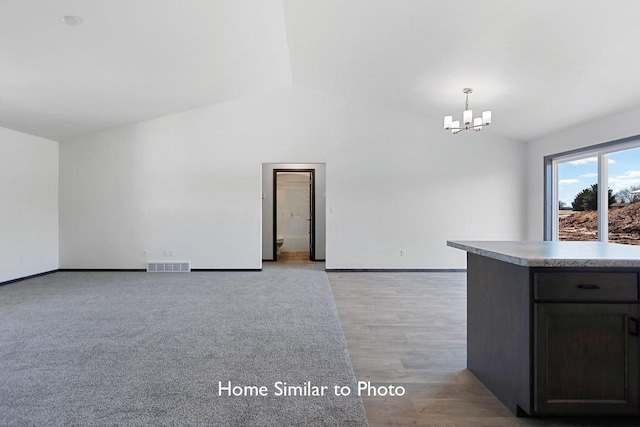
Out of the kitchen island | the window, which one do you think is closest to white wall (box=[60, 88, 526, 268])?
the window

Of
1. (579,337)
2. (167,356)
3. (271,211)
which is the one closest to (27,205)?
(271,211)

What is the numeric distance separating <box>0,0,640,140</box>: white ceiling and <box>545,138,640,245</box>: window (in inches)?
22.2

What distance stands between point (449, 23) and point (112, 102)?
4.60m

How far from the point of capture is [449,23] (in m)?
3.35

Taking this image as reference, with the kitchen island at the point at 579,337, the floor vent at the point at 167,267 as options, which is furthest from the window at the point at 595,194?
the floor vent at the point at 167,267

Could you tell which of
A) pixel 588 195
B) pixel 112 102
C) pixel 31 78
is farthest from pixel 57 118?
pixel 588 195

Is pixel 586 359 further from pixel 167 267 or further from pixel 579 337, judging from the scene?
pixel 167 267

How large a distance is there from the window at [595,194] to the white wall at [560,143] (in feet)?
0.30

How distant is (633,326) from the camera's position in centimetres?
173

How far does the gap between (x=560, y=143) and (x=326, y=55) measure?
3923 mm

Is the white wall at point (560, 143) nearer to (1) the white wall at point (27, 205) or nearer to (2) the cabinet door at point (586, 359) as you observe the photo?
(2) the cabinet door at point (586, 359)

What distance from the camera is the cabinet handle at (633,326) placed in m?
1.73

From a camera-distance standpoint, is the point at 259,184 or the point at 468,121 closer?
the point at 468,121

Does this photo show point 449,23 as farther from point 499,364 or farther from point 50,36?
point 50,36
